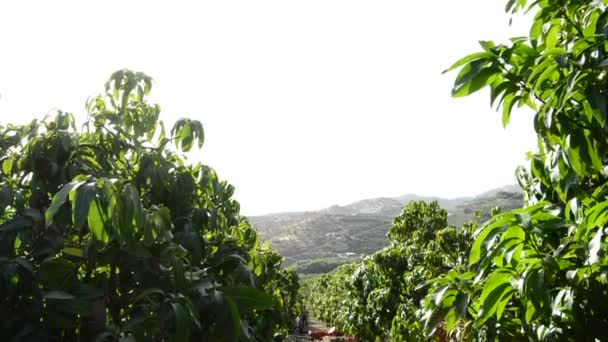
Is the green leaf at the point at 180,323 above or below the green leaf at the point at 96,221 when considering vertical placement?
below

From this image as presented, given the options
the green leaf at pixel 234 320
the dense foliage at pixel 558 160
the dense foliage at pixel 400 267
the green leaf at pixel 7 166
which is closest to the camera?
the dense foliage at pixel 558 160

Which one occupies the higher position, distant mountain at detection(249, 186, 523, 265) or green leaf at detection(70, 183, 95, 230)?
green leaf at detection(70, 183, 95, 230)

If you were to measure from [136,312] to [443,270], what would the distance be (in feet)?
23.1

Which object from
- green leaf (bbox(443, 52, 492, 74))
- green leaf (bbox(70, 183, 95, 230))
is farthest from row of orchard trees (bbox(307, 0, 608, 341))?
green leaf (bbox(70, 183, 95, 230))

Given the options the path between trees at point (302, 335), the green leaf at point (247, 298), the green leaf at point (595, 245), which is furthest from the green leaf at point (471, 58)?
the path between trees at point (302, 335)

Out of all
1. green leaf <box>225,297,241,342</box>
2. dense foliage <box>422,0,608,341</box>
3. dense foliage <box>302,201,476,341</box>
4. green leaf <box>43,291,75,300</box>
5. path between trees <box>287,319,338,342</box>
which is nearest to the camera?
dense foliage <box>422,0,608,341</box>

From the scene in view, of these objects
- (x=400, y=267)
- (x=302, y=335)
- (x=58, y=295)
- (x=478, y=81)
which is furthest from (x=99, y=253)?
(x=302, y=335)

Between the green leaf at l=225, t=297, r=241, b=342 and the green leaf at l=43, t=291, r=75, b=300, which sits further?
the green leaf at l=225, t=297, r=241, b=342

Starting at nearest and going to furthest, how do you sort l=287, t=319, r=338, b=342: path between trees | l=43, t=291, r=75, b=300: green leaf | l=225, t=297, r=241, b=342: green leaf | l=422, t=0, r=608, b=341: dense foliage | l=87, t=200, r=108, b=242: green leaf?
l=422, t=0, r=608, b=341: dense foliage
l=87, t=200, r=108, b=242: green leaf
l=43, t=291, r=75, b=300: green leaf
l=225, t=297, r=241, b=342: green leaf
l=287, t=319, r=338, b=342: path between trees

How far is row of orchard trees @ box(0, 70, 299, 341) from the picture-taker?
1577mm

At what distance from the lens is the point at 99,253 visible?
1.84 metres

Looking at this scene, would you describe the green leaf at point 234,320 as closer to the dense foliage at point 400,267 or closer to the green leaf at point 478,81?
the green leaf at point 478,81

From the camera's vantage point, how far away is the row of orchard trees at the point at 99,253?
5.17 feet

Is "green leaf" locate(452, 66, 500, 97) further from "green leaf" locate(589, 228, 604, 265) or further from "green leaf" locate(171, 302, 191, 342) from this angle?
"green leaf" locate(171, 302, 191, 342)
